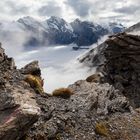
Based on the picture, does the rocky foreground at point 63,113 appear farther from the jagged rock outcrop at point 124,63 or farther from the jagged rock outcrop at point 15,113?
the jagged rock outcrop at point 124,63

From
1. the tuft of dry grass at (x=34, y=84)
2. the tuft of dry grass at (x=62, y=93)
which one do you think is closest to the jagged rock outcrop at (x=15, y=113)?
the tuft of dry grass at (x=34, y=84)

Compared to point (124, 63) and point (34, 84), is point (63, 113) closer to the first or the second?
point (34, 84)

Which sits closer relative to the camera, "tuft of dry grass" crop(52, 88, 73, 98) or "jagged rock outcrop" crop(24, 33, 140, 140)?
"jagged rock outcrop" crop(24, 33, 140, 140)

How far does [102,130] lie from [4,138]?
476 inches

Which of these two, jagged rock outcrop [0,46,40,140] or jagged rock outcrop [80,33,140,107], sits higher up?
jagged rock outcrop [0,46,40,140]

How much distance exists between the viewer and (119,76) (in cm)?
10744

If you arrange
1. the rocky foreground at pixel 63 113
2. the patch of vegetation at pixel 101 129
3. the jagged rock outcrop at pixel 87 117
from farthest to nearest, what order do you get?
the patch of vegetation at pixel 101 129 → the jagged rock outcrop at pixel 87 117 → the rocky foreground at pixel 63 113

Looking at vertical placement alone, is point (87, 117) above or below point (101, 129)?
above

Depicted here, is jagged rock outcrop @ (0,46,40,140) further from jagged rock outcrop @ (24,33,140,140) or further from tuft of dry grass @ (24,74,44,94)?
tuft of dry grass @ (24,74,44,94)

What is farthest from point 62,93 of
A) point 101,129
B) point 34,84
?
point 101,129

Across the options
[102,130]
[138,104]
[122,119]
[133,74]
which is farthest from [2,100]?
[133,74]

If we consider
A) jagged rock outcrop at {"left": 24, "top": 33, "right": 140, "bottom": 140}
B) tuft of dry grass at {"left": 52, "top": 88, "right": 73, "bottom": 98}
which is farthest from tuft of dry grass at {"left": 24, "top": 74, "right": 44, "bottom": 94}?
tuft of dry grass at {"left": 52, "top": 88, "right": 73, "bottom": 98}

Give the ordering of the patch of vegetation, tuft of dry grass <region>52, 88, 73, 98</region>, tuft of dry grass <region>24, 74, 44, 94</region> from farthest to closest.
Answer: tuft of dry grass <region>52, 88, 73, 98</region> → tuft of dry grass <region>24, 74, 44, 94</region> → the patch of vegetation

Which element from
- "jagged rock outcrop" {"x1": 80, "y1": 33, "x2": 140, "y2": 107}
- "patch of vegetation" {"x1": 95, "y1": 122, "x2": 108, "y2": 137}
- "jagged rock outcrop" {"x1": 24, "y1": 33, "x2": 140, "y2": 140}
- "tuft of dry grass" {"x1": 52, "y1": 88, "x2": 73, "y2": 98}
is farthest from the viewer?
"jagged rock outcrop" {"x1": 80, "y1": 33, "x2": 140, "y2": 107}
